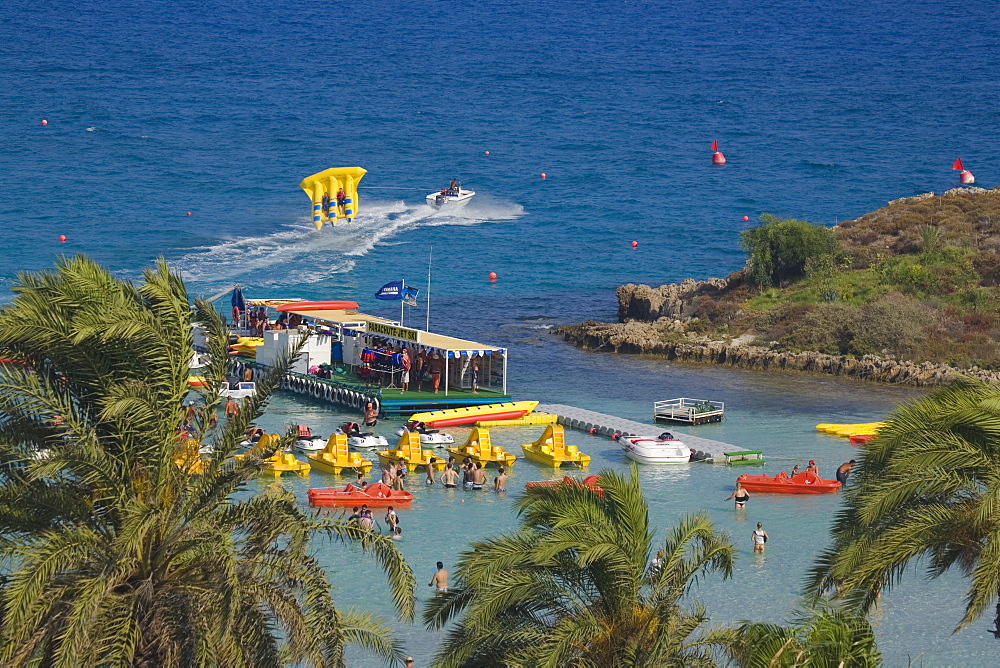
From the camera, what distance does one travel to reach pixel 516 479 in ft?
106

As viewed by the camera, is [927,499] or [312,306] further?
[312,306]

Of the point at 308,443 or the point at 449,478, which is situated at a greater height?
the point at 308,443

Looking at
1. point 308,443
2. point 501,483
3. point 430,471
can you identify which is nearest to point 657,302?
point 308,443

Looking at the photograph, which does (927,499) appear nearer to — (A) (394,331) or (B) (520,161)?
(A) (394,331)

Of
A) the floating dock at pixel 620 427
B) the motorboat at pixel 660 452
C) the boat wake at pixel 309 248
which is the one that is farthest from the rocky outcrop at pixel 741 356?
the boat wake at pixel 309 248

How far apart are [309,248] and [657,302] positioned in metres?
23.9

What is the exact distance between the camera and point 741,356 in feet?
152

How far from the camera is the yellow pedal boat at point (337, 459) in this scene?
31953 mm

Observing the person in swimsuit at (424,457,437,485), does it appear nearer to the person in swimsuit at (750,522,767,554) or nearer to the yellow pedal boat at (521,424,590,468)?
the yellow pedal boat at (521,424,590,468)

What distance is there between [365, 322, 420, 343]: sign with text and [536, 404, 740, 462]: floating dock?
13.3 ft

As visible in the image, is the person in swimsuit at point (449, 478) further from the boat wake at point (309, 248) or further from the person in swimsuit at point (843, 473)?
the boat wake at point (309, 248)

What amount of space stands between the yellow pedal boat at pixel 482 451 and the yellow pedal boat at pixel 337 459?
2210 millimetres

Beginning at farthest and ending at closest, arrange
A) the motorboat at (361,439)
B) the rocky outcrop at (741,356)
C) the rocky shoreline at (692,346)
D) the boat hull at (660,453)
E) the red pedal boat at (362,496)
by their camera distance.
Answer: the rocky shoreline at (692,346) < the rocky outcrop at (741,356) < the motorboat at (361,439) < the boat hull at (660,453) < the red pedal boat at (362,496)

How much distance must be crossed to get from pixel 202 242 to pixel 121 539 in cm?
6335
